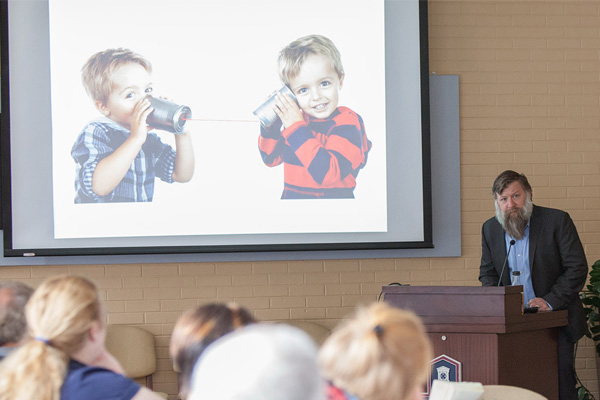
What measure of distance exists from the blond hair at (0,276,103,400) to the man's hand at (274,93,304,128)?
9.65 feet

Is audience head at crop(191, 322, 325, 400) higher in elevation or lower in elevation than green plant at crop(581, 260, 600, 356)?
higher

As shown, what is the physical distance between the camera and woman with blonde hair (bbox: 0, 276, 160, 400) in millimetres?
1508

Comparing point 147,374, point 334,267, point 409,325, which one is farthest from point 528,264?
point 409,325

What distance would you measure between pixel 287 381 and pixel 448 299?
7.02 feet

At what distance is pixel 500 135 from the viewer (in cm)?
467

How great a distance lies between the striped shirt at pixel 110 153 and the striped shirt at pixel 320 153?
65cm

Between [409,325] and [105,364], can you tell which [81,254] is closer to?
[105,364]

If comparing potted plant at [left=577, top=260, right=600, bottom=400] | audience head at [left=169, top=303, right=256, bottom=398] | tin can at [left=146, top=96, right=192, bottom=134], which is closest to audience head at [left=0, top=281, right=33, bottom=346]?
audience head at [left=169, top=303, right=256, bottom=398]

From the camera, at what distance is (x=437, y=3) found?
4656 millimetres

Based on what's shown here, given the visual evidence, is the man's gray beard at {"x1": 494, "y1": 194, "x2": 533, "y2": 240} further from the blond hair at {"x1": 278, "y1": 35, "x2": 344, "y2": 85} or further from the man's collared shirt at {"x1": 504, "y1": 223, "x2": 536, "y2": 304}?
the blond hair at {"x1": 278, "y1": 35, "x2": 344, "y2": 85}

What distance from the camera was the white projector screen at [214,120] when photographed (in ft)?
14.1

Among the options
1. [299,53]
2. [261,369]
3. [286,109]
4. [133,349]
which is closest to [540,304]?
[286,109]

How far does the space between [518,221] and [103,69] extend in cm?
269

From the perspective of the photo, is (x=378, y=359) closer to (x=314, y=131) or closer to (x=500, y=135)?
(x=314, y=131)
